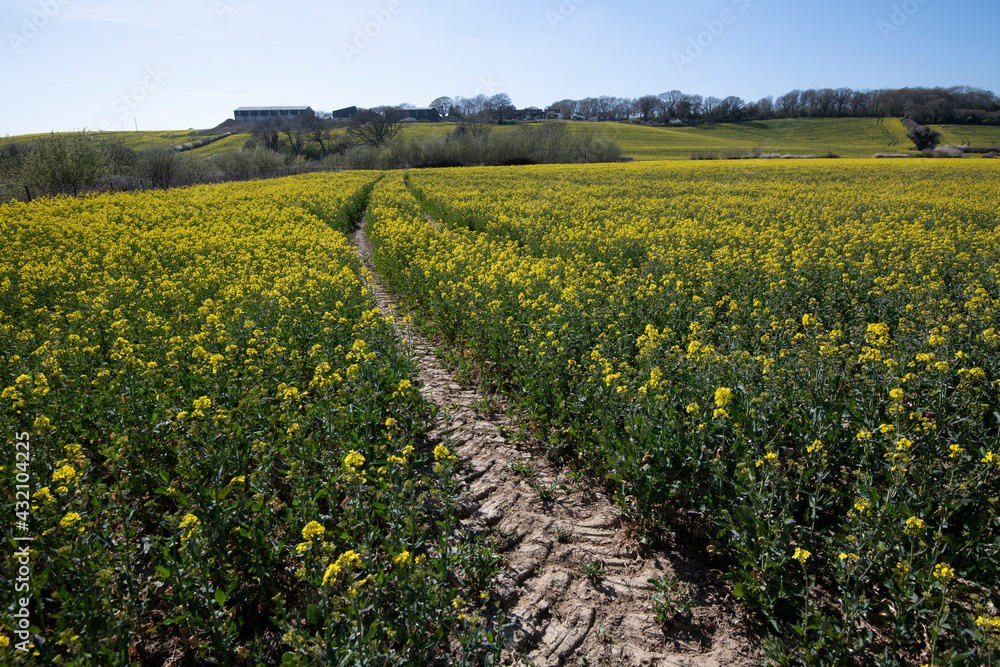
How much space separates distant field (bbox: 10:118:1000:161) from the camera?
69.2m

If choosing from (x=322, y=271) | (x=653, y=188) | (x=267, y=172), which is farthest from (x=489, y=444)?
(x=267, y=172)

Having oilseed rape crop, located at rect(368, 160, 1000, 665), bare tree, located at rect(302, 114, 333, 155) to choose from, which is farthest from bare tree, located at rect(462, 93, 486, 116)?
oilseed rape crop, located at rect(368, 160, 1000, 665)

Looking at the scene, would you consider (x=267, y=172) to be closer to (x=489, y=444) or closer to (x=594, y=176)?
(x=594, y=176)

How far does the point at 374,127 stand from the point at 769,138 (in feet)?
249

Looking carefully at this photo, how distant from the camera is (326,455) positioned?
14.7 feet

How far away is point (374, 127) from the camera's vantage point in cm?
9494

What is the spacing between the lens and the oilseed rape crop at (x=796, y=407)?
11.0 feet

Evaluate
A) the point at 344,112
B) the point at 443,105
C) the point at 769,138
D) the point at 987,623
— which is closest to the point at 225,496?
the point at 987,623

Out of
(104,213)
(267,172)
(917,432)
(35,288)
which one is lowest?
(917,432)

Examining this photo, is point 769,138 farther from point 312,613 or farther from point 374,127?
point 312,613

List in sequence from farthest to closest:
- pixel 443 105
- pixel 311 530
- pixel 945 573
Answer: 1. pixel 443 105
2. pixel 311 530
3. pixel 945 573

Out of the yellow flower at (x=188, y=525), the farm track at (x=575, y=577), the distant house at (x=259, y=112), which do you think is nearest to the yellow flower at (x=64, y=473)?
the yellow flower at (x=188, y=525)

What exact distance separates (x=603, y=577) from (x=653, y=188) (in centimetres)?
2894

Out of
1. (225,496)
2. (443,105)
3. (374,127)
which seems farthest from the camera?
(443,105)
